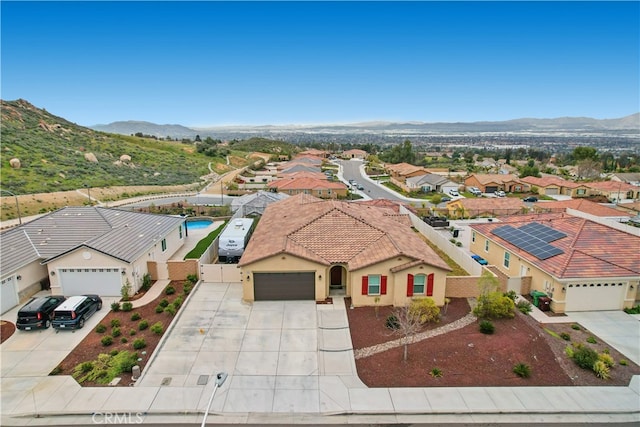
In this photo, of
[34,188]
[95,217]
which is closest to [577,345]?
[95,217]

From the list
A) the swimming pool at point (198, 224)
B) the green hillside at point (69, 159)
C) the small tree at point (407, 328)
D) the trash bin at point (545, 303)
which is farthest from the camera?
the green hillside at point (69, 159)

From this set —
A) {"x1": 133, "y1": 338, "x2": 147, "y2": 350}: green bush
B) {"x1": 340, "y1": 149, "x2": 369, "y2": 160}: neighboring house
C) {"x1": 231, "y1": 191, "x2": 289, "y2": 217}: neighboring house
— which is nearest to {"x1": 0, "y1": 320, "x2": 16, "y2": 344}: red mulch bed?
{"x1": 133, "y1": 338, "x2": 147, "y2": 350}: green bush

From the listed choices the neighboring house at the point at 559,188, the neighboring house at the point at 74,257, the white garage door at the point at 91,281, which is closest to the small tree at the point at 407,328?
the neighboring house at the point at 74,257

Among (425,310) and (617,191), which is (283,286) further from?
(617,191)

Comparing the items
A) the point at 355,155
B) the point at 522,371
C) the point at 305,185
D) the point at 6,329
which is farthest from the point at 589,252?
the point at 355,155

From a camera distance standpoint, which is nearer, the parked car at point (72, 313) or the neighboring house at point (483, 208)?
the parked car at point (72, 313)

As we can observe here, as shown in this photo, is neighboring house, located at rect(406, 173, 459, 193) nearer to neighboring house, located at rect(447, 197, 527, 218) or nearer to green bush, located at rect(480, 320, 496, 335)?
neighboring house, located at rect(447, 197, 527, 218)

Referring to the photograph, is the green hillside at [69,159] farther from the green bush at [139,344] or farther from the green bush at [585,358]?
the green bush at [585,358]
